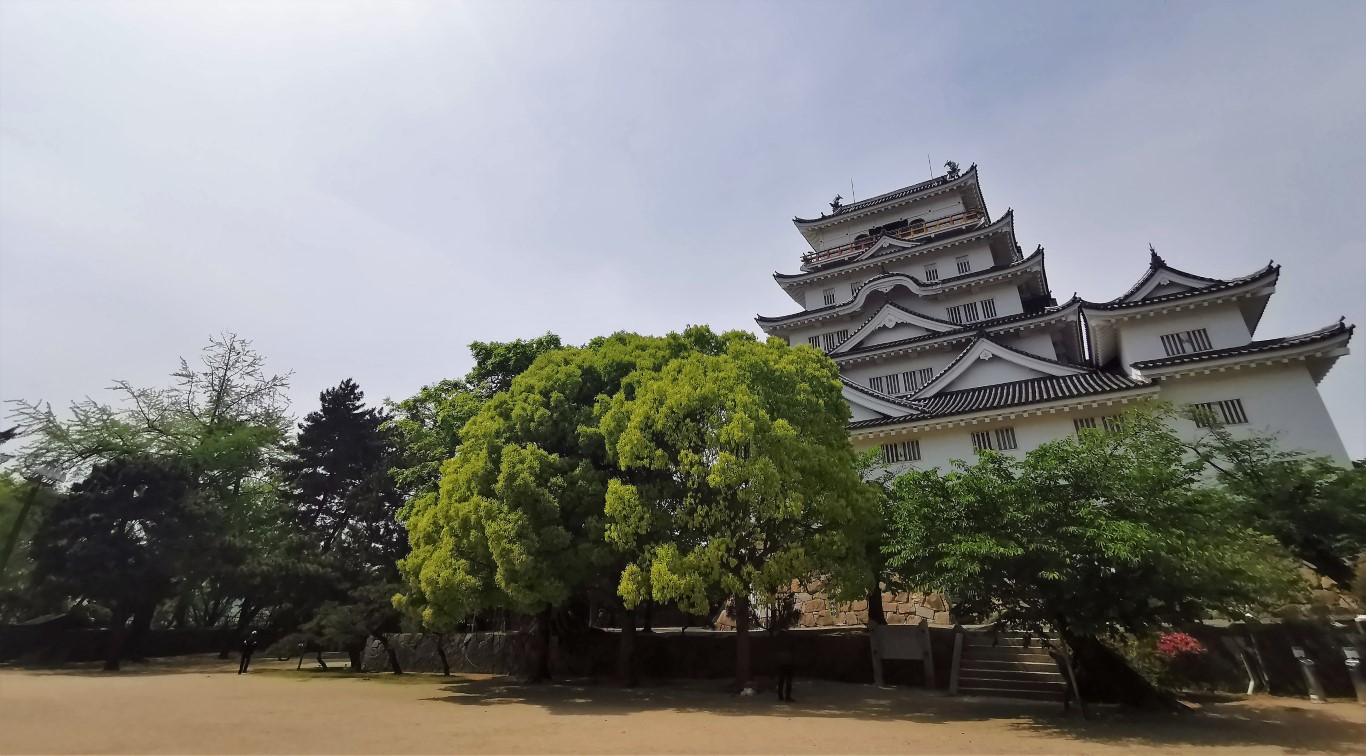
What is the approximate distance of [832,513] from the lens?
12.2 metres

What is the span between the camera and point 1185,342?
21.2m

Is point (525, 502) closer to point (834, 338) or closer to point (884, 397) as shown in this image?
point (884, 397)

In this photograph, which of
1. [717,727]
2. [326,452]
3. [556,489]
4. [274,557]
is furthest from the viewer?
[326,452]

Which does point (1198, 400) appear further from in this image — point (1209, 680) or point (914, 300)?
point (914, 300)

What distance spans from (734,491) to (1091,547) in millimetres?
5954

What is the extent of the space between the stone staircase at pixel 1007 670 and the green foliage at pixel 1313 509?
5.10 meters

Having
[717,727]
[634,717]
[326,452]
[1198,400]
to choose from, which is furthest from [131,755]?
[1198,400]

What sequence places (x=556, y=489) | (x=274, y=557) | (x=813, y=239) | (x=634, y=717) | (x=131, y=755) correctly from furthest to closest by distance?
(x=813, y=239) → (x=274, y=557) → (x=556, y=489) → (x=634, y=717) → (x=131, y=755)

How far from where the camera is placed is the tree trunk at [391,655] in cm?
2083

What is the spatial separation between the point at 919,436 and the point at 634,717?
591 inches

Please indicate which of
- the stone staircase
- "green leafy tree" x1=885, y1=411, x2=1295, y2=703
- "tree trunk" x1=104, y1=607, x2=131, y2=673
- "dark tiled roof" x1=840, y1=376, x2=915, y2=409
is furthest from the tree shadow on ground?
"tree trunk" x1=104, y1=607, x2=131, y2=673

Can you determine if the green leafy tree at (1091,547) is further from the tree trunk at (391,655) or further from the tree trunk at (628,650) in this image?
the tree trunk at (391,655)

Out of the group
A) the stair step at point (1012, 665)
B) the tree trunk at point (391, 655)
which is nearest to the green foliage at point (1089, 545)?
the stair step at point (1012, 665)

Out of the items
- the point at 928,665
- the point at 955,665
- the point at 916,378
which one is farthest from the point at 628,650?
the point at 916,378
